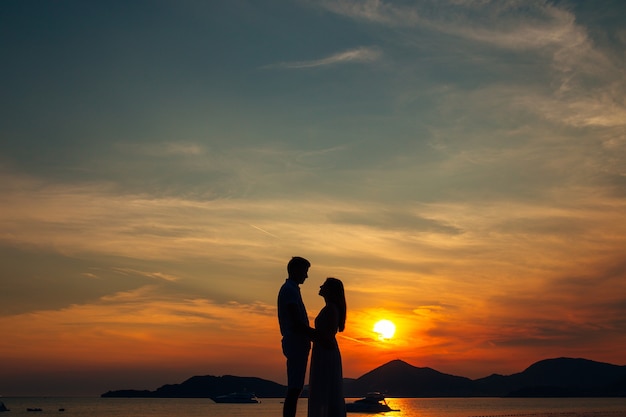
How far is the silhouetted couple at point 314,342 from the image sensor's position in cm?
851

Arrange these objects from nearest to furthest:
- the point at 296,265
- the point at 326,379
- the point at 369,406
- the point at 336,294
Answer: the point at 296,265, the point at 336,294, the point at 326,379, the point at 369,406

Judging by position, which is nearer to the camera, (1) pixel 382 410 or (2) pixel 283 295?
(2) pixel 283 295

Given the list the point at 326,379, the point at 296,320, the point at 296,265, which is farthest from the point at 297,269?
the point at 326,379

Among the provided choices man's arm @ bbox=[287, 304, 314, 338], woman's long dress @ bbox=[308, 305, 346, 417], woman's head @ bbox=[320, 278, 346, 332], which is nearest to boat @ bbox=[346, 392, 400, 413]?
woman's long dress @ bbox=[308, 305, 346, 417]

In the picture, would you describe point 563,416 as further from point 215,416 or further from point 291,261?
point 215,416

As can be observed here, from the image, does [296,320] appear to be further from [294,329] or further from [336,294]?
[336,294]

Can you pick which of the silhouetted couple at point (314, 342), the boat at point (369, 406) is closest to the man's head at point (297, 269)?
the silhouetted couple at point (314, 342)

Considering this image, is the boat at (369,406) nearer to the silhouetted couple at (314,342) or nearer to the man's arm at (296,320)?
the silhouetted couple at (314,342)

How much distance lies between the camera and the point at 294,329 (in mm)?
8477

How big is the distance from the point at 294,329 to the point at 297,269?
0.76 metres

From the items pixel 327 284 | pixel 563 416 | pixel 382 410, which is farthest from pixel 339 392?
pixel 382 410

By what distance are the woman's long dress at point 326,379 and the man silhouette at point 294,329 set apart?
390mm

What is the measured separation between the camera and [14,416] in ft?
601

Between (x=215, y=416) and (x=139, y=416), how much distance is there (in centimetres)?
2095
